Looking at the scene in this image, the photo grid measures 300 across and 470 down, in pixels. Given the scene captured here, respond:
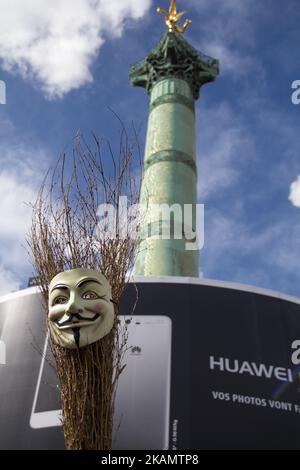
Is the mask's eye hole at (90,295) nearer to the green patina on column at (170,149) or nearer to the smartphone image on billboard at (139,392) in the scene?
the smartphone image on billboard at (139,392)

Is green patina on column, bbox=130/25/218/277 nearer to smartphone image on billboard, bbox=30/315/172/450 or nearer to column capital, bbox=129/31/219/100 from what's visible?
column capital, bbox=129/31/219/100

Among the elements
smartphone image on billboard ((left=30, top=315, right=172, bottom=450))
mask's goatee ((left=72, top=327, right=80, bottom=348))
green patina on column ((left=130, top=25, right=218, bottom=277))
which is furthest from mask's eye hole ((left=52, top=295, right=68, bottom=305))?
green patina on column ((left=130, top=25, right=218, bottom=277))

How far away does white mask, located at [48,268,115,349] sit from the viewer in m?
5.25

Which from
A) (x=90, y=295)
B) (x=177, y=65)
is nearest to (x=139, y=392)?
(x=90, y=295)

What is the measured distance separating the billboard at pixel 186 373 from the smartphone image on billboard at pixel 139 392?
0.02 meters

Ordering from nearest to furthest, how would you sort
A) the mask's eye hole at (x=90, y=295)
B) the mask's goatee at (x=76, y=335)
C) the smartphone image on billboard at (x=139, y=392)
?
1. the mask's goatee at (x=76, y=335)
2. the mask's eye hole at (x=90, y=295)
3. the smartphone image on billboard at (x=139, y=392)

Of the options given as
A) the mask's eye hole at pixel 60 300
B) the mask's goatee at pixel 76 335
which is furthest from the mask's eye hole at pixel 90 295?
the mask's goatee at pixel 76 335

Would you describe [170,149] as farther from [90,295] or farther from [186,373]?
[90,295]

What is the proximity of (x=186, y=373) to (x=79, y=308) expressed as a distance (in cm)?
360

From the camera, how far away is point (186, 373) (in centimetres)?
831

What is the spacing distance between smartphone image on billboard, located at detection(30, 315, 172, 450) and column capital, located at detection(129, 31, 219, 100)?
652 inches

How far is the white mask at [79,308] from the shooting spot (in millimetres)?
5246
